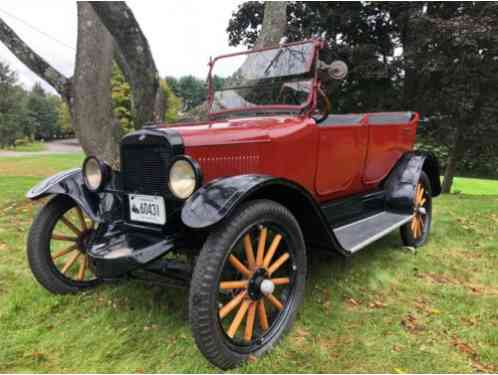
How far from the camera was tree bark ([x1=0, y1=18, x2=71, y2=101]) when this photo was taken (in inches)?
215

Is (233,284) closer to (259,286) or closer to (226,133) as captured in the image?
(259,286)

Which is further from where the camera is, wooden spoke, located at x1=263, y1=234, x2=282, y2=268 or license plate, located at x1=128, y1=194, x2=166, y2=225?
license plate, located at x1=128, y1=194, x2=166, y2=225

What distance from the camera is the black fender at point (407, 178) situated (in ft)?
12.6

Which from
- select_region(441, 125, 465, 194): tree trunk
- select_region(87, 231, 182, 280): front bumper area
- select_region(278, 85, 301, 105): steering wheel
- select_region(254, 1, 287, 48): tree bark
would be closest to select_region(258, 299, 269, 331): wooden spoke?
select_region(87, 231, 182, 280): front bumper area

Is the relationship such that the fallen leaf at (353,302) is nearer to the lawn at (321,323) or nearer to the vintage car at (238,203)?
the lawn at (321,323)

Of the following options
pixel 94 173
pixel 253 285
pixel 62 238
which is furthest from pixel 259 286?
pixel 62 238

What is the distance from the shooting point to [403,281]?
10.7 ft

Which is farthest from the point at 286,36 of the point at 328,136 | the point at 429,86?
the point at 328,136

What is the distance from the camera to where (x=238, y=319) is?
6.86 ft

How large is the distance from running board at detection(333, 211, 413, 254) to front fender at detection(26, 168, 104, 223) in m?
1.81

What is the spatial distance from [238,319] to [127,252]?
28.6 inches

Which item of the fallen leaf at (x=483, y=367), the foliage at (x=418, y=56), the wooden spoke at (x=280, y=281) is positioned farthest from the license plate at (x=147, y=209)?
the foliage at (x=418, y=56)

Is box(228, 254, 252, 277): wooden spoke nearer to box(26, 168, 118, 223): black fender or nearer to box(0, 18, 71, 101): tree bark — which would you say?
box(26, 168, 118, 223): black fender

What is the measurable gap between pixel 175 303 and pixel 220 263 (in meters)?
1.00
